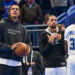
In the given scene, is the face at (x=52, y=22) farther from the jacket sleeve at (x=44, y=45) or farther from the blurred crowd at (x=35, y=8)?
the blurred crowd at (x=35, y=8)

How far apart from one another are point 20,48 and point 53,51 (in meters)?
1.40

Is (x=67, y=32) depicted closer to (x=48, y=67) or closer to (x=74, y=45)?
(x=74, y=45)

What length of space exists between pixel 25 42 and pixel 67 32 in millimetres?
1141

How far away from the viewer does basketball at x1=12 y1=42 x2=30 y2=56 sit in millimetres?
6410

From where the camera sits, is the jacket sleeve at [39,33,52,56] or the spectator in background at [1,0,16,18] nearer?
the jacket sleeve at [39,33,52,56]

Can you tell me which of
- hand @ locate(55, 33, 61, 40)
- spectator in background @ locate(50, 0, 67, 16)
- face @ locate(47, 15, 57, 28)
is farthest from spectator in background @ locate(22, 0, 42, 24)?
hand @ locate(55, 33, 61, 40)

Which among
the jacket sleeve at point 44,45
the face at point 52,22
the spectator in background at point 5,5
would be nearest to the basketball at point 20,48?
the jacket sleeve at point 44,45

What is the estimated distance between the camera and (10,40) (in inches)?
258

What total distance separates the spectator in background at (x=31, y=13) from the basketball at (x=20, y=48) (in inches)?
202

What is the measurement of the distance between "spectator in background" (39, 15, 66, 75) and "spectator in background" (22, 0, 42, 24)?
393cm

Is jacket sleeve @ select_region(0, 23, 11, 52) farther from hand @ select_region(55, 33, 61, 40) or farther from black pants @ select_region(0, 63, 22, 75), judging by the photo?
hand @ select_region(55, 33, 61, 40)

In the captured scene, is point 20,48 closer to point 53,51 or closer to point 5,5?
point 53,51

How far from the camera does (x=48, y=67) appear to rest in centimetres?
772

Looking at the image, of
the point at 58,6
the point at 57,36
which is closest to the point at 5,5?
the point at 58,6
